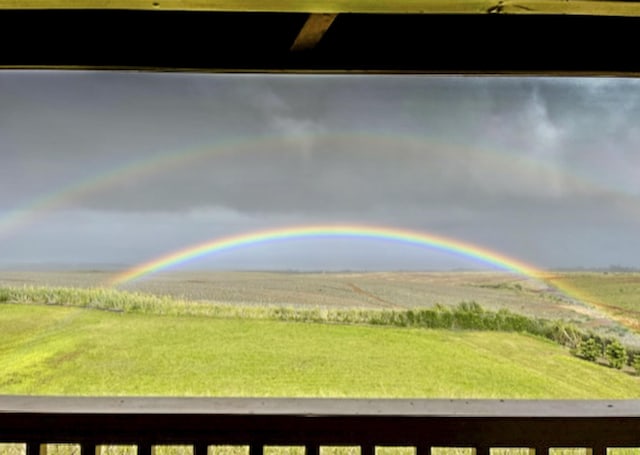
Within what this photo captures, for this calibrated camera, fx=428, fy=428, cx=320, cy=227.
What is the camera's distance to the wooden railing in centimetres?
106

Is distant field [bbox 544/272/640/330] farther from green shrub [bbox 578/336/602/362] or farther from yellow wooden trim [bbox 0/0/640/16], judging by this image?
yellow wooden trim [bbox 0/0/640/16]

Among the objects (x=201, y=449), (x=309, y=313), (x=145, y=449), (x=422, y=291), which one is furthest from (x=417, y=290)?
(x=145, y=449)

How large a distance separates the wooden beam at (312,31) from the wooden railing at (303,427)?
0.96m

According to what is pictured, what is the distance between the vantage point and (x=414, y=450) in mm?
1106

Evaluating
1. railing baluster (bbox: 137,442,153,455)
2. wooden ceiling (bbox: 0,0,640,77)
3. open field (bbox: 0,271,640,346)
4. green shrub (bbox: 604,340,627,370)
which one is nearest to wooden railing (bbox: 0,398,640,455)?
railing baluster (bbox: 137,442,153,455)

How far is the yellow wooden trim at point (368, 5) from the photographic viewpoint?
922 millimetres

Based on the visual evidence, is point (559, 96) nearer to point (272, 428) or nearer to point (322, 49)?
point (322, 49)

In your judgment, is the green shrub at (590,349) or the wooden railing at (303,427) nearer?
the wooden railing at (303,427)

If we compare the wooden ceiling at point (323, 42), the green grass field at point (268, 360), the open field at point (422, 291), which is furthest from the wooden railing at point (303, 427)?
the wooden ceiling at point (323, 42)

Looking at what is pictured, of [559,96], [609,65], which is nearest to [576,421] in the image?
[609,65]

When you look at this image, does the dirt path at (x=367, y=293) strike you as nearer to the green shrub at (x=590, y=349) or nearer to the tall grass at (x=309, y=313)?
the tall grass at (x=309, y=313)

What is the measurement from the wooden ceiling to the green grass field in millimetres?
780

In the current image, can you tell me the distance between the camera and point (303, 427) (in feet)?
3.51

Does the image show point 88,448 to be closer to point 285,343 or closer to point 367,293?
point 285,343
